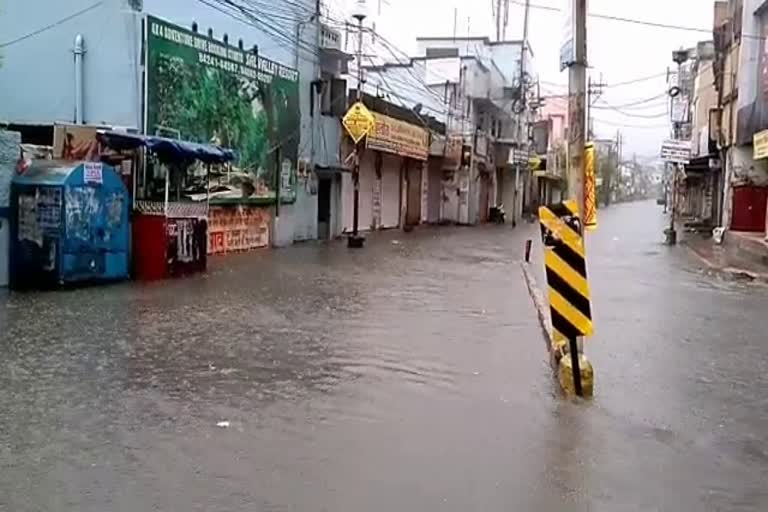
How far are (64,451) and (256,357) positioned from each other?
11.4 feet

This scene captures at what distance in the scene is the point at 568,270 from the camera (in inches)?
320

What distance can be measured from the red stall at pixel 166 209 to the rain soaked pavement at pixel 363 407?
2079 millimetres

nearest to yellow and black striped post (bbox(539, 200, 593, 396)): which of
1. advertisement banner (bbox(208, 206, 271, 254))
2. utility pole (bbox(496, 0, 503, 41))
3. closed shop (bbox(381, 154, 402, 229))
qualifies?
advertisement banner (bbox(208, 206, 271, 254))

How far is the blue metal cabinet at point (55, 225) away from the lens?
14.6 meters

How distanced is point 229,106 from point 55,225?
28.6 feet

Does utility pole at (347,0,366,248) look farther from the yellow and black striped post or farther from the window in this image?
the yellow and black striped post

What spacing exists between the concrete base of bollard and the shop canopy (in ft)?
34.1

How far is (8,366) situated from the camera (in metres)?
8.66

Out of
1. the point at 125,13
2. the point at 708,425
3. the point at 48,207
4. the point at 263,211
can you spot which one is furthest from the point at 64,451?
the point at 263,211

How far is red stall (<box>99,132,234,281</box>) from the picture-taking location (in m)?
16.7

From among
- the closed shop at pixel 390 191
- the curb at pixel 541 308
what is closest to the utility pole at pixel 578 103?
the curb at pixel 541 308

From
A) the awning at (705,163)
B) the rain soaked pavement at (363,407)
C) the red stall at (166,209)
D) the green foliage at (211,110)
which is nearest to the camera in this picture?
the rain soaked pavement at (363,407)

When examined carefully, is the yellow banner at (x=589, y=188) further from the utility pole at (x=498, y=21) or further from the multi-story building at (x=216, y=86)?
the utility pole at (x=498, y=21)

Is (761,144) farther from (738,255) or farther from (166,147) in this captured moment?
(166,147)
